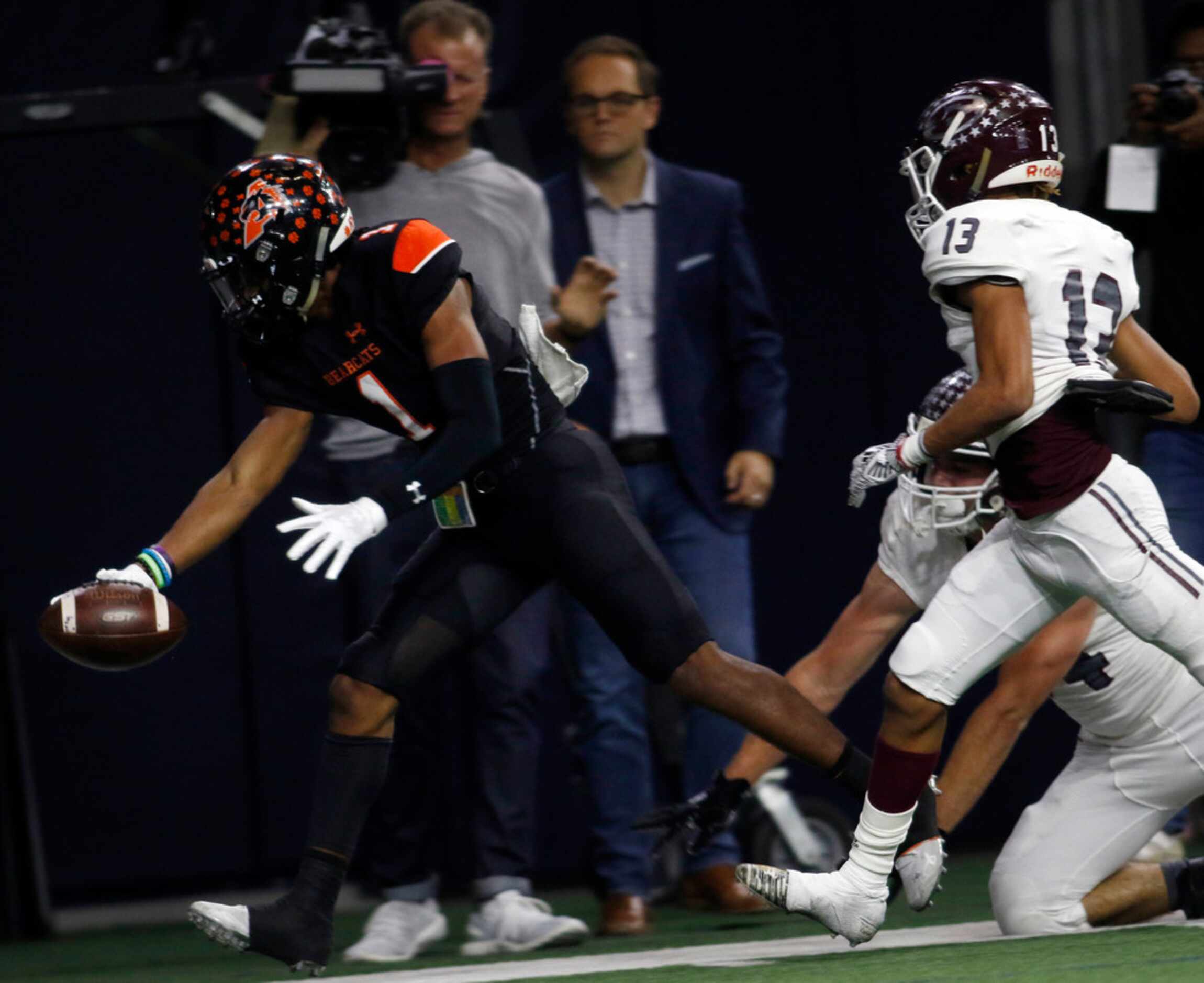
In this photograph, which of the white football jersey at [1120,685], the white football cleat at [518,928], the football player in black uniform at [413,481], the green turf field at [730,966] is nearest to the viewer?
the green turf field at [730,966]

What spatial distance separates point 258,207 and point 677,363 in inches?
60.5

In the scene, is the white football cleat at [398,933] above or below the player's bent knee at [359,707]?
below

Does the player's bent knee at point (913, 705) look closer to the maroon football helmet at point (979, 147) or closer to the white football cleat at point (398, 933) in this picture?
the maroon football helmet at point (979, 147)

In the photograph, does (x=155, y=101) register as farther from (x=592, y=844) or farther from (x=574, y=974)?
(x=574, y=974)

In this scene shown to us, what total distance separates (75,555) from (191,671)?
48cm

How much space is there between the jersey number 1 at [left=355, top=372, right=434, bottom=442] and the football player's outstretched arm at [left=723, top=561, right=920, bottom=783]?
1.12 m

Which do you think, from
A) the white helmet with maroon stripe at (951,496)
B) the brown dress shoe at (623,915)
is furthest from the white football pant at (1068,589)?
the brown dress shoe at (623,915)

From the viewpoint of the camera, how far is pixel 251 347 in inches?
169

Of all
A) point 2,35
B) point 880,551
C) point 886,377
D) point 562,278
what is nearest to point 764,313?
point 562,278

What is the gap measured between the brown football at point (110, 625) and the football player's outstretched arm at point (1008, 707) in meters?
1.56

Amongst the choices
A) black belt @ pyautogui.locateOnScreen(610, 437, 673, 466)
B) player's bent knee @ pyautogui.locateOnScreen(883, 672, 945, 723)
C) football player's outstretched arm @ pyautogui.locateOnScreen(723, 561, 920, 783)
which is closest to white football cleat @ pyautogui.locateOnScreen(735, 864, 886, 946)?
player's bent knee @ pyautogui.locateOnScreen(883, 672, 945, 723)

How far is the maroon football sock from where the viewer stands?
3928 mm

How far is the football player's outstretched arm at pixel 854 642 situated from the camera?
16.3 ft

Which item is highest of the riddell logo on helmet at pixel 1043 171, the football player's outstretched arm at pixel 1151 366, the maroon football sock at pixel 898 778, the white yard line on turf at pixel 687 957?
the riddell logo on helmet at pixel 1043 171
